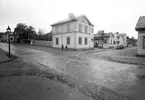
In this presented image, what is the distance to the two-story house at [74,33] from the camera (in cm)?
2428

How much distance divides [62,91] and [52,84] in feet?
2.87

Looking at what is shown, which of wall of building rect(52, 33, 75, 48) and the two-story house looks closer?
the two-story house

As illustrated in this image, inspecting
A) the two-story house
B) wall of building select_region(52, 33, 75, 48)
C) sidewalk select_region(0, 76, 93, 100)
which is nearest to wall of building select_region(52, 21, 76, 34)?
the two-story house

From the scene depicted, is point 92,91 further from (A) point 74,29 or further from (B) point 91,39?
(B) point 91,39

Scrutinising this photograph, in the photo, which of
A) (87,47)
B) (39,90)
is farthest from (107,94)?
(87,47)

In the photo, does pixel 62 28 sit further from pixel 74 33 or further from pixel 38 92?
pixel 38 92

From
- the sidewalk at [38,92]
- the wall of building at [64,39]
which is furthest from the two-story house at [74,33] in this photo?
the sidewalk at [38,92]

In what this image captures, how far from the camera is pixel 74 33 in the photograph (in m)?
24.1

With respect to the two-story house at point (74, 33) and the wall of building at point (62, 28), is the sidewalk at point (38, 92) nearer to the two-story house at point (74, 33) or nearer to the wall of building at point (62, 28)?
the two-story house at point (74, 33)

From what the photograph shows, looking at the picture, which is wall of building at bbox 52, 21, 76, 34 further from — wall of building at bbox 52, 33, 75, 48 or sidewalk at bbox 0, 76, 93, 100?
sidewalk at bbox 0, 76, 93, 100

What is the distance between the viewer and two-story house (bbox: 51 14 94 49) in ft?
79.7

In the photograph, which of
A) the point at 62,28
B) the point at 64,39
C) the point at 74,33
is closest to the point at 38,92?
the point at 74,33

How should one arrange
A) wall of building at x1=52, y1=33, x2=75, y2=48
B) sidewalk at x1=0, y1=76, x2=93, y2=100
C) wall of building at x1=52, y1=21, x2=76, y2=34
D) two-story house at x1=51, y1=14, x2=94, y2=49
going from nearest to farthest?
sidewalk at x1=0, y1=76, x2=93, y2=100, two-story house at x1=51, y1=14, x2=94, y2=49, wall of building at x1=52, y1=21, x2=76, y2=34, wall of building at x1=52, y1=33, x2=75, y2=48

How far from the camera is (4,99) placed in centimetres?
344
